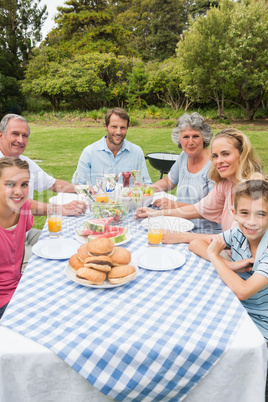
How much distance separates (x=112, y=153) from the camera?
12.7 feet

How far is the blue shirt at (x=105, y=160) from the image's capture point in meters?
3.74

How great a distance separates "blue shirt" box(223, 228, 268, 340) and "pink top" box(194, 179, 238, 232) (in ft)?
1.41

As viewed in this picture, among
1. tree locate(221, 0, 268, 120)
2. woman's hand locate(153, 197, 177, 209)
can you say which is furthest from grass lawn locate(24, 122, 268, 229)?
woman's hand locate(153, 197, 177, 209)

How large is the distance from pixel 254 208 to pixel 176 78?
18.9 m

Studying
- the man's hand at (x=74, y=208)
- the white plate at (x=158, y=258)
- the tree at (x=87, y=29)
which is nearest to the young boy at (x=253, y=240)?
the white plate at (x=158, y=258)

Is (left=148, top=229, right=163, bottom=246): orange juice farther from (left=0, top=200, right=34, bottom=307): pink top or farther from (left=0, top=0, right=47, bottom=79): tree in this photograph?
(left=0, top=0, right=47, bottom=79): tree

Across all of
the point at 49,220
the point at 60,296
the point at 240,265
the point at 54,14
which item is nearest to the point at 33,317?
the point at 60,296

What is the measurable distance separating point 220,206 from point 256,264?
918mm

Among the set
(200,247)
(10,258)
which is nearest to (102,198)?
(10,258)

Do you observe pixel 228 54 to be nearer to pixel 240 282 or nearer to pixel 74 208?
pixel 74 208

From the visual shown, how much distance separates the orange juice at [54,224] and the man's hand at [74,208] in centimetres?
41

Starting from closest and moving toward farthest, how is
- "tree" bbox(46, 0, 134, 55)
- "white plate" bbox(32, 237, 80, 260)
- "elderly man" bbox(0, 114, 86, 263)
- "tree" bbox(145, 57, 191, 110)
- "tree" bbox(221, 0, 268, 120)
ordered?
"white plate" bbox(32, 237, 80, 260) < "elderly man" bbox(0, 114, 86, 263) < "tree" bbox(221, 0, 268, 120) < "tree" bbox(145, 57, 191, 110) < "tree" bbox(46, 0, 134, 55)

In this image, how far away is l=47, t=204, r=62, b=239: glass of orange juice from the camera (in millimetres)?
2033

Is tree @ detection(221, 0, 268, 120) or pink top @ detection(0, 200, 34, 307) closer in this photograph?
pink top @ detection(0, 200, 34, 307)
